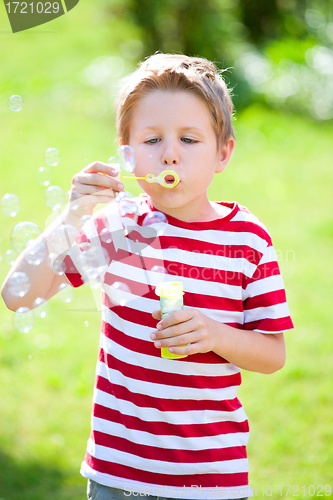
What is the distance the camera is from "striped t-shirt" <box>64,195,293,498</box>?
124 centimetres

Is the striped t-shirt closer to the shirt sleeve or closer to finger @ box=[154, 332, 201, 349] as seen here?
the shirt sleeve

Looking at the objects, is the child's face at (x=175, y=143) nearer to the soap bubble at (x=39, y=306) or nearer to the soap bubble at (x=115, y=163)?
the soap bubble at (x=115, y=163)

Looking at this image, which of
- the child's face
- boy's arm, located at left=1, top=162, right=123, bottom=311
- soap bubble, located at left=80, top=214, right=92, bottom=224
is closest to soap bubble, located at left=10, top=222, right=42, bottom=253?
boy's arm, located at left=1, top=162, right=123, bottom=311

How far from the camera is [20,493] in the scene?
2.23 m

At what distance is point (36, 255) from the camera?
127 cm

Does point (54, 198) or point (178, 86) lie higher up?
point (178, 86)

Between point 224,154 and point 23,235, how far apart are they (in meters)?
0.54

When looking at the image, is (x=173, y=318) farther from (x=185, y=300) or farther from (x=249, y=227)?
(x=249, y=227)

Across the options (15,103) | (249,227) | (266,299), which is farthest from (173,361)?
(15,103)

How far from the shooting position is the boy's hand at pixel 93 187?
1.20 meters

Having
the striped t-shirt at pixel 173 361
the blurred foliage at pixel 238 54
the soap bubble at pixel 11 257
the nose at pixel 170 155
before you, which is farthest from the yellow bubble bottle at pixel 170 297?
the blurred foliage at pixel 238 54

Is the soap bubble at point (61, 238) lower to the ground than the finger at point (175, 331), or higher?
higher

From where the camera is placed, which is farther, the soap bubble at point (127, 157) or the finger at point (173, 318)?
the soap bubble at point (127, 157)

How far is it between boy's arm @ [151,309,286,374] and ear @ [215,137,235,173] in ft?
1.26
